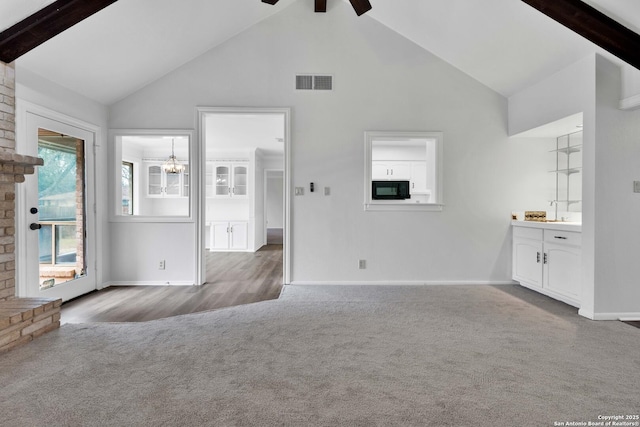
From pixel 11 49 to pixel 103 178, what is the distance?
5.82 feet

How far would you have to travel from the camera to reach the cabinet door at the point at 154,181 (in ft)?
26.9

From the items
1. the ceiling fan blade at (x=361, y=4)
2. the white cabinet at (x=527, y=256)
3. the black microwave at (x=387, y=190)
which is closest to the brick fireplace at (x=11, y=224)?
the ceiling fan blade at (x=361, y=4)

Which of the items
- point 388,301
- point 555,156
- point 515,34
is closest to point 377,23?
point 515,34

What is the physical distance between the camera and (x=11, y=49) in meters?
2.80

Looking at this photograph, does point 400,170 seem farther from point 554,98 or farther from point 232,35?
point 232,35

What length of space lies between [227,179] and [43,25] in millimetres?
5408

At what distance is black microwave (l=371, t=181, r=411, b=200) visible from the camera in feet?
16.3

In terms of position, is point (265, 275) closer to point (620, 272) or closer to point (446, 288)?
point (446, 288)

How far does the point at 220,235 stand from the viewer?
8.01m

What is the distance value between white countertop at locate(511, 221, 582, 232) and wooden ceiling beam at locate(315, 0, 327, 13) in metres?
3.65

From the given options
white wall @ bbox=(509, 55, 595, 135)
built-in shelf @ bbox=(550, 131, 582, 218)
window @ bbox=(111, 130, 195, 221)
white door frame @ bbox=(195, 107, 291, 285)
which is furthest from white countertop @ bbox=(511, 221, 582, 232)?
window @ bbox=(111, 130, 195, 221)

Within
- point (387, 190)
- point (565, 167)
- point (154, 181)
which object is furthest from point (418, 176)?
point (154, 181)

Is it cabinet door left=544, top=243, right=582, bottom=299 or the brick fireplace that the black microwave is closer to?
cabinet door left=544, top=243, right=582, bottom=299

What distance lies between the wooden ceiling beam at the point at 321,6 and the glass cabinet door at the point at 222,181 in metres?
4.64
